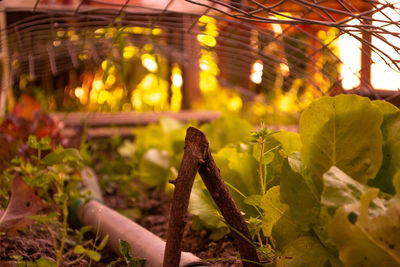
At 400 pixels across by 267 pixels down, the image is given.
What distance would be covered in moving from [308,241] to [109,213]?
73 centimetres

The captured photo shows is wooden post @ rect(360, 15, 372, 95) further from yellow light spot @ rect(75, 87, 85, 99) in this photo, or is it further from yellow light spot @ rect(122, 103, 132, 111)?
yellow light spot @ rect(75, 87, 85, 99)

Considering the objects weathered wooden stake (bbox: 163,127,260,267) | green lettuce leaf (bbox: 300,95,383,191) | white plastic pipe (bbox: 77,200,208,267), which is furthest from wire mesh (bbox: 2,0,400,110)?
→ white plastic pipe (bbox: 77,200,208,267)

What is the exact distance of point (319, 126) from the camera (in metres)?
0.74

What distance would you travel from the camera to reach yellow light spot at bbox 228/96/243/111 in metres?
4.15

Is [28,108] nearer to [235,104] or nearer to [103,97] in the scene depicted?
[103,97]

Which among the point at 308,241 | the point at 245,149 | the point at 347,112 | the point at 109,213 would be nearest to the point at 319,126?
the point at 347,112

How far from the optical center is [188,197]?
686 millimetres

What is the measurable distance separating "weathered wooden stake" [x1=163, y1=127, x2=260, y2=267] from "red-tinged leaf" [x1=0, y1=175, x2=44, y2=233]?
0.47 m

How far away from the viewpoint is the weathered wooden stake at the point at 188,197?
2.25 feet

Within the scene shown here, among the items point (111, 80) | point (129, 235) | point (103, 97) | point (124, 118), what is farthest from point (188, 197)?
point (111, 80)

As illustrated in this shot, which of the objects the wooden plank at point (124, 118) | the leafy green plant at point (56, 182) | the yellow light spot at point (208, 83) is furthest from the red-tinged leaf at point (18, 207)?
the yellow light spot at point (208, 83)

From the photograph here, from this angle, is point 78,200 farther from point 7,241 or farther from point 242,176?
point 242,176

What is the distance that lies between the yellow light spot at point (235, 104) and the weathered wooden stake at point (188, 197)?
10.8ft

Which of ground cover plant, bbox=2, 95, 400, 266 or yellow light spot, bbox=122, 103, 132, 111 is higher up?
yellow light spot, bbox=122, 103, 132, 111
